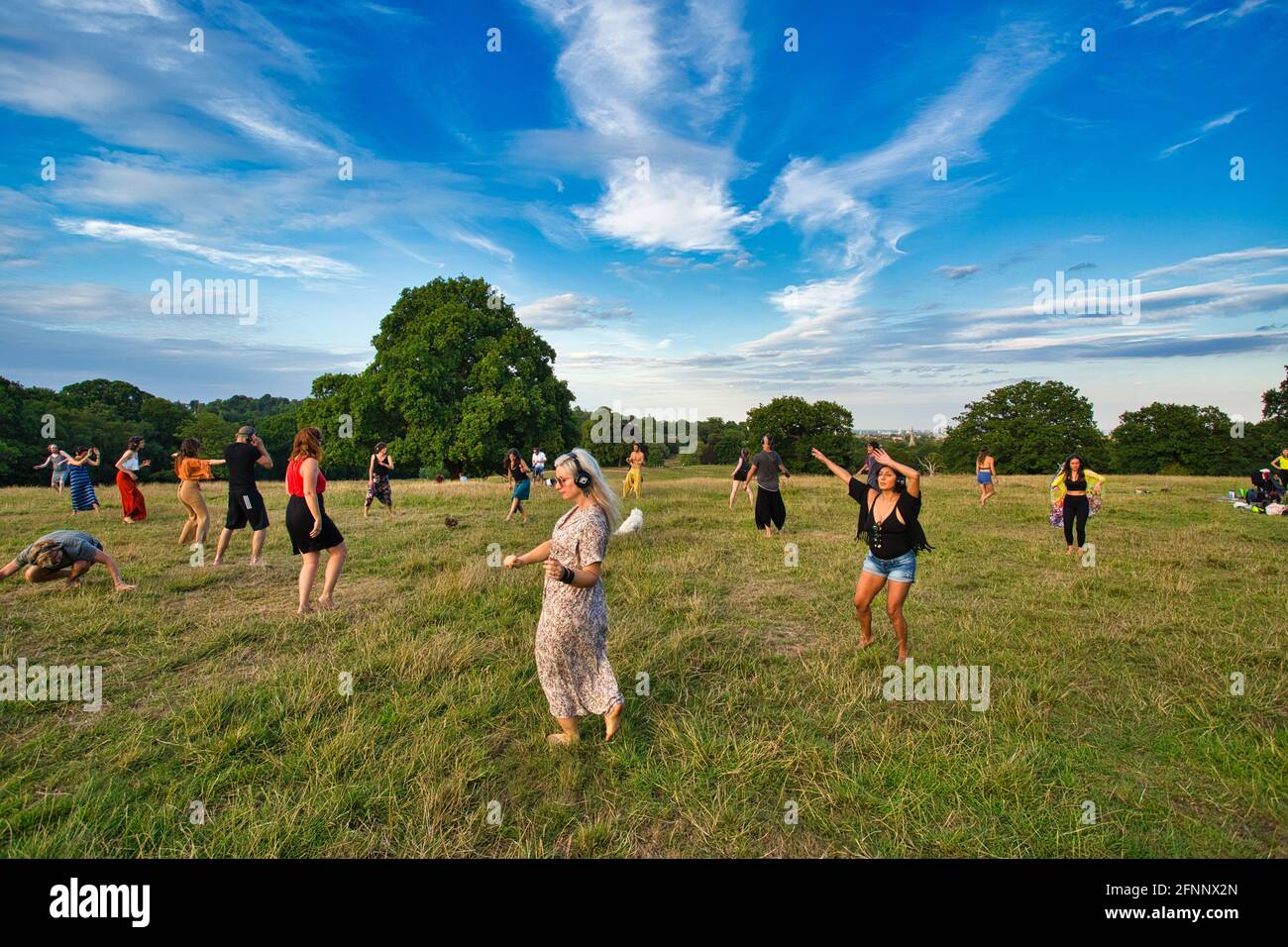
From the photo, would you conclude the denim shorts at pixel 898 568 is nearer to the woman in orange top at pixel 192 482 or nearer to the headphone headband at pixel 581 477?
the headphone headband at pixel 581 477

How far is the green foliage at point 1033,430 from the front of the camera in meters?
55.8

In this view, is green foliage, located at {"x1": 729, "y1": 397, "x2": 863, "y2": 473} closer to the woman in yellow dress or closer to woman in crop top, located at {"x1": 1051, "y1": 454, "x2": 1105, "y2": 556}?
the woman in yellow dress

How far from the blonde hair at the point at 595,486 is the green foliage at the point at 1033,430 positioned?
63.9 meters

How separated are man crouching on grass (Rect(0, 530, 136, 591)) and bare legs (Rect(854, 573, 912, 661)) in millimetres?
9896

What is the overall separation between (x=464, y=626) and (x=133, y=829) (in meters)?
3.72

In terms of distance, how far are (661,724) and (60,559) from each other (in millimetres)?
8617

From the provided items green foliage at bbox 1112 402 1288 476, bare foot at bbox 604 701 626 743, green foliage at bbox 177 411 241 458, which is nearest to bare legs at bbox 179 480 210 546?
bare foot at bbox 604 701 626 743

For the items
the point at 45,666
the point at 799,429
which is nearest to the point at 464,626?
the point at 45,666

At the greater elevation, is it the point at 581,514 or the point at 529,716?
the point at 581,514

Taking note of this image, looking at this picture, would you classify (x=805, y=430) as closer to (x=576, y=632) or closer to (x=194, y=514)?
(x=194, y=514)

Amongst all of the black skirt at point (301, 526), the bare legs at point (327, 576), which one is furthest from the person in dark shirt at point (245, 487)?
the bare legs at point (327, 576)

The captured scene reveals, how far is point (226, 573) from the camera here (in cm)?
Answer: 902
